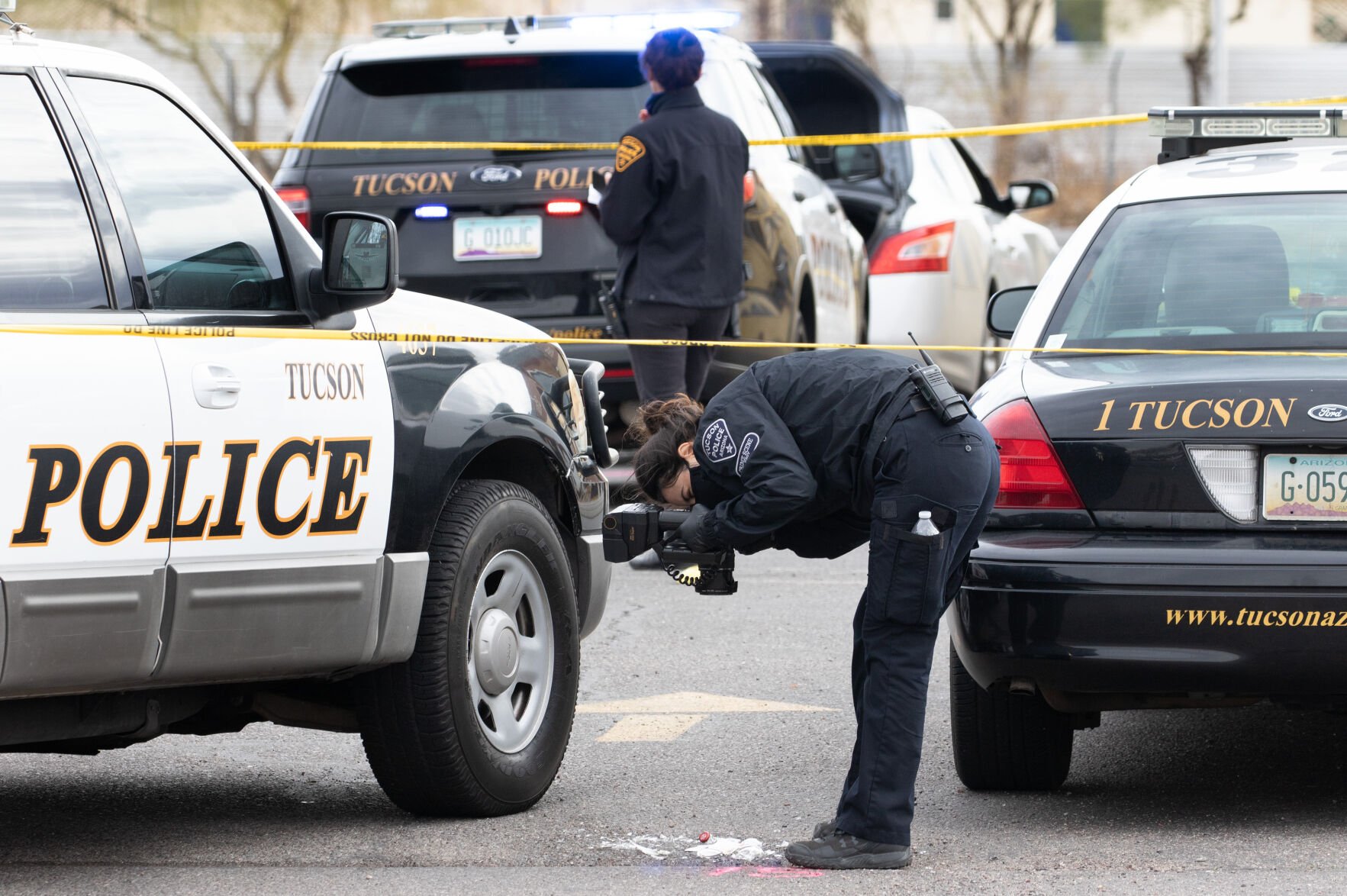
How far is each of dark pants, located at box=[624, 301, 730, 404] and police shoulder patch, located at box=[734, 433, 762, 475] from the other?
404 cm

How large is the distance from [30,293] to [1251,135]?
367 centimetres

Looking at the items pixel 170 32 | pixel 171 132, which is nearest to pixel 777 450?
pixel 171 132

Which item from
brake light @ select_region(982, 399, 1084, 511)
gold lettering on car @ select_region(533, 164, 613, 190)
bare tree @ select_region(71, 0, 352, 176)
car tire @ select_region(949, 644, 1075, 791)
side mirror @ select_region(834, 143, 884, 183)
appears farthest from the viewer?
bare tree @ select_region(71, 0, 352, 176)

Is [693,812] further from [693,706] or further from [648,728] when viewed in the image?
[693,706]

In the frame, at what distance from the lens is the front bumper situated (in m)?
4.55

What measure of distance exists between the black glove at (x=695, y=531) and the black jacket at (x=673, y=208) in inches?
158

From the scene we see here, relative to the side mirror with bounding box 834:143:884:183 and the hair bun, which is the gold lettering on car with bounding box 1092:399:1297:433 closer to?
the hair bun

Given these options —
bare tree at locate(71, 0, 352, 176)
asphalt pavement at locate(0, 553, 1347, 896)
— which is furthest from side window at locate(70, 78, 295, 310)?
bare tree at locate(71, 0, 352, 176)

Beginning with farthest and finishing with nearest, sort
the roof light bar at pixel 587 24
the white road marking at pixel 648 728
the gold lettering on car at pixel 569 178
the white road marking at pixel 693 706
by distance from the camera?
the roof light bar at pixel 587 24 < the gold lettering on car at pixel 569 178 < the white road marking at pixel 693 706 < the white road marking at pixel 648 728

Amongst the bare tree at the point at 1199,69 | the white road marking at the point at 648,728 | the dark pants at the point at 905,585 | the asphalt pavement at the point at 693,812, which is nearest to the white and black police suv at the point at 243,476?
the asphalt pavement at the point at 693,812

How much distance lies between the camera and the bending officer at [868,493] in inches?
175

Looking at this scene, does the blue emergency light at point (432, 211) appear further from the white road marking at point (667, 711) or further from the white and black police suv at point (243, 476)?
the white and black police suv at point (243, 476)

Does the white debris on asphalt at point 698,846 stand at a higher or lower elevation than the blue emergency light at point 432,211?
lower

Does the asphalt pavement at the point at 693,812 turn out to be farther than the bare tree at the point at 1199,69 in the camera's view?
No
